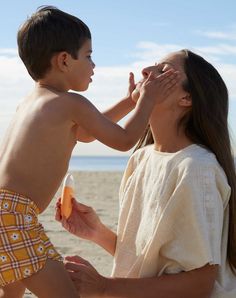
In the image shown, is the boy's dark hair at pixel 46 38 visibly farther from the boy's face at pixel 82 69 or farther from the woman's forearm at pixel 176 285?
the woman's forearm at pixel 176 285

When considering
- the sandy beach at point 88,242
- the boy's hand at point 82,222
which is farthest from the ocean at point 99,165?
the boy's hand at point 82,222

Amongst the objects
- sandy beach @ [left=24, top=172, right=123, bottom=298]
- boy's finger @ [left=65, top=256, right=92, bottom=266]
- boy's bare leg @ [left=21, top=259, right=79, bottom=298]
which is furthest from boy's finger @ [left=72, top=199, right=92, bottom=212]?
sandy beach @ [left=24, top=172, right=123, bottom=298]

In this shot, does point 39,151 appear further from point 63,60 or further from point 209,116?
point 209,116

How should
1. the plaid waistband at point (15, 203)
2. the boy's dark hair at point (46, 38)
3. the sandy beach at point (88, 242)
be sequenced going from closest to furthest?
the plaid waistband at point (15, 203), the boy's dark hair at point (46, 38), the sandy beach at point (88, 242)

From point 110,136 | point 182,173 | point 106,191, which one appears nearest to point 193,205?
point 182,173

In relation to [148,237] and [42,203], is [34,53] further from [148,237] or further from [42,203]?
[148,237]

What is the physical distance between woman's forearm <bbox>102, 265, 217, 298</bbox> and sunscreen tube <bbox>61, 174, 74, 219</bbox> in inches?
22.9

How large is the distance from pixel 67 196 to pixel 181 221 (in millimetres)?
647

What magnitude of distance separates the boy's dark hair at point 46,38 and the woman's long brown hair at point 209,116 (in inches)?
22.4

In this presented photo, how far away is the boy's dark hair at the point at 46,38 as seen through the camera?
347 centimetres

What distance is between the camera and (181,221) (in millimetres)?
3207

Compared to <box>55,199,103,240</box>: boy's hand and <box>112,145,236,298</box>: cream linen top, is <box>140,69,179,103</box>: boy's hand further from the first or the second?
<box>55,199,103,240</box>: boy's hand

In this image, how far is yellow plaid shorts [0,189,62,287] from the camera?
318 centimetres

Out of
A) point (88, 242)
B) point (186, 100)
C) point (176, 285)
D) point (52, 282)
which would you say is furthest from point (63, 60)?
point (88, 242)
